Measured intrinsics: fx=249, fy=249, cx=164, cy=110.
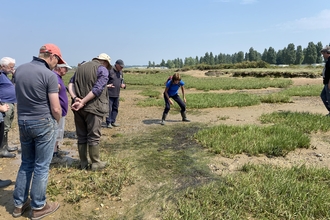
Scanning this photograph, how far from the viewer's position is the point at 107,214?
3334mm

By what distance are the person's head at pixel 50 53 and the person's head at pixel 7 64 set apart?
2269 mm

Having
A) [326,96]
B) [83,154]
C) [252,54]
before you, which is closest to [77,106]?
[83,154]

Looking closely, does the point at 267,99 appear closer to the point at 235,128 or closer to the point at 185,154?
the point at 235,128

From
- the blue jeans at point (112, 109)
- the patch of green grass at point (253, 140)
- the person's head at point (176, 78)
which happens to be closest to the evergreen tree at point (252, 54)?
the person's head at point (176, 78)

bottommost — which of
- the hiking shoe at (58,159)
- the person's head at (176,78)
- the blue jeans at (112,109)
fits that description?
the hiking shoe at (58,159)

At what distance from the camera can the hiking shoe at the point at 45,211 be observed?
3.25 metres

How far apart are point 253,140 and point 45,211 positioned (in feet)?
14.2

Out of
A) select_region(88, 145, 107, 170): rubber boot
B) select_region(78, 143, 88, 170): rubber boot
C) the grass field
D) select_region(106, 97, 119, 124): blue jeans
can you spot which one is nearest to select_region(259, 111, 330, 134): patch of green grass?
the grass field

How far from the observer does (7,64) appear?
4848 millimetres

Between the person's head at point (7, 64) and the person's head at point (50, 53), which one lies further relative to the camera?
the person's head at point (7, 64)

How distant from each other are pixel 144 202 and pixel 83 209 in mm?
847

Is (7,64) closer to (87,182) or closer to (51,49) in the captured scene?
(51,49)

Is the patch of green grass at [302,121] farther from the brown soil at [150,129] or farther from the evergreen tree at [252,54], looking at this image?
the evergreen tree at [252,54]

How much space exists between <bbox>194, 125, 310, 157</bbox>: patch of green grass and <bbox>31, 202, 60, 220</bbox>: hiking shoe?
3.25 meters
